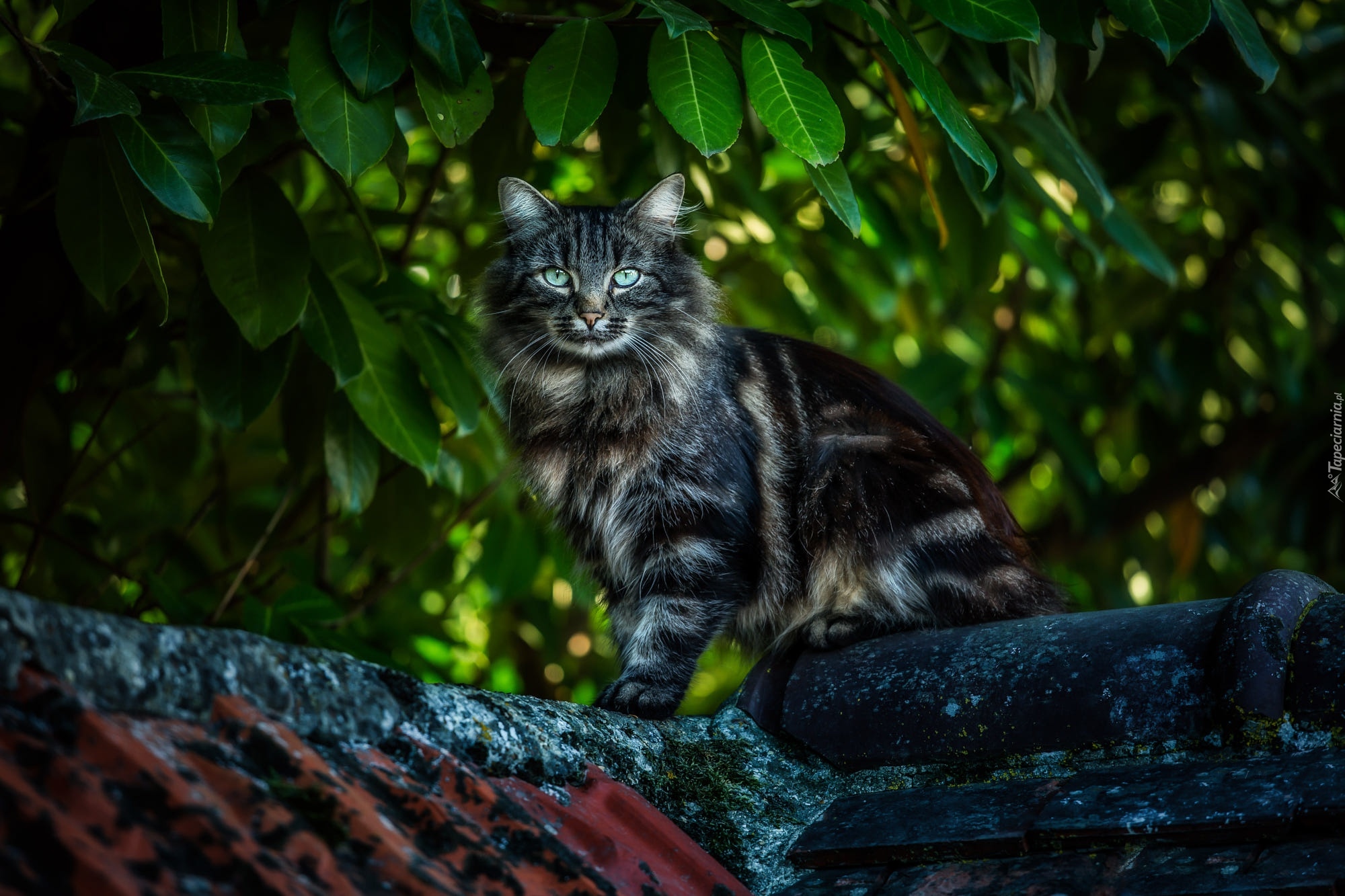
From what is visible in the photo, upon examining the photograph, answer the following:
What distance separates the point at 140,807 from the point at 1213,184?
532 centimetres

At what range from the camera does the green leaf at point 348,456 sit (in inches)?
119

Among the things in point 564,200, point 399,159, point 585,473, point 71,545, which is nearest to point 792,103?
point 399,159

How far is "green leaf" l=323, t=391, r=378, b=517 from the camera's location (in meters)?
3.03

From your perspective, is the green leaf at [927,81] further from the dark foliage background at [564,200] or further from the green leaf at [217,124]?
the green leaf at [217,124]

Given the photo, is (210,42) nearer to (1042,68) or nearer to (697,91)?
(697,91)

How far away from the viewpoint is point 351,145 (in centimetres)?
223

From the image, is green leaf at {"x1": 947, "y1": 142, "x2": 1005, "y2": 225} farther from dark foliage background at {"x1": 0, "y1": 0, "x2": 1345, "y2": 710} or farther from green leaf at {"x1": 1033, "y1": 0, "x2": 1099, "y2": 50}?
green leaf at {"x1": 1033, "y1": 0, "x2": 1099, "y2": 50}

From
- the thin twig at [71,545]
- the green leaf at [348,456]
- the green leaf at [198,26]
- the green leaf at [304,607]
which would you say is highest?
the green leaf at [198,26]

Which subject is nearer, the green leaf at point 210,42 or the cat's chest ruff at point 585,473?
the green leaf at point 210,42

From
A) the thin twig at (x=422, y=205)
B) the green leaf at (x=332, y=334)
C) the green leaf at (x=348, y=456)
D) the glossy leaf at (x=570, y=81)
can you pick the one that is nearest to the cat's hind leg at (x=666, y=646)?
the green leaf at (x=348, y=456)

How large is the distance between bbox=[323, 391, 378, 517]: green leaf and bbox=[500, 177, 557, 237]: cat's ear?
78 centimetres

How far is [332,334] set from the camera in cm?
265

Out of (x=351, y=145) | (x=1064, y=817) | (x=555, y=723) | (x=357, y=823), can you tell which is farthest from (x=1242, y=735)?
(x=351, y=145)

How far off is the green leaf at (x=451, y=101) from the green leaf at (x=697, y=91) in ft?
1.14
